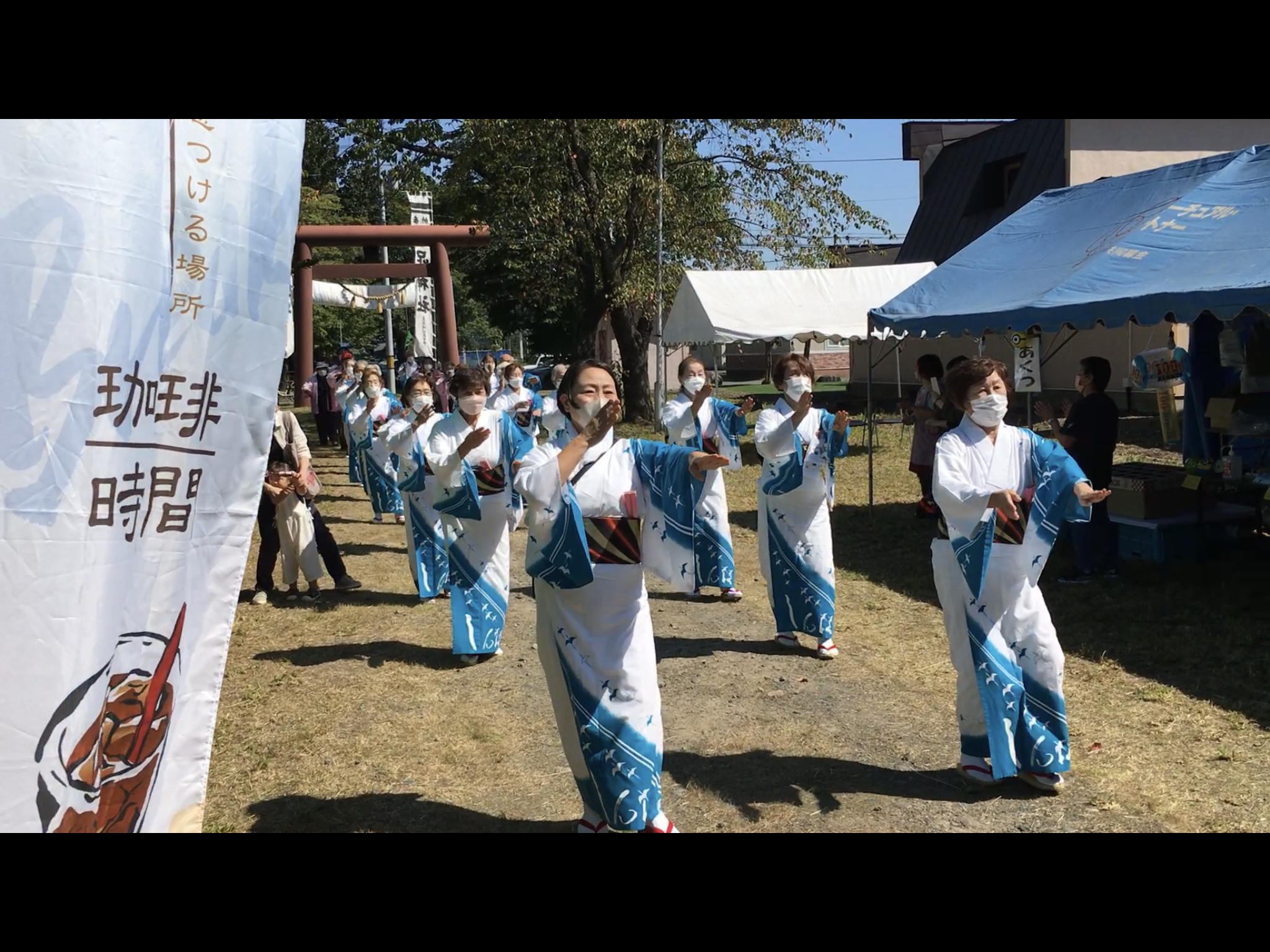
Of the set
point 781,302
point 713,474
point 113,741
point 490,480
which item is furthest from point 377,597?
point 781,302

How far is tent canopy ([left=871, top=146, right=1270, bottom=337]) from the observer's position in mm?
7027

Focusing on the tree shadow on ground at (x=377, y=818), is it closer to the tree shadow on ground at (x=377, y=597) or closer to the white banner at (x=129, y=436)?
the white banner at (x=129, y=436)

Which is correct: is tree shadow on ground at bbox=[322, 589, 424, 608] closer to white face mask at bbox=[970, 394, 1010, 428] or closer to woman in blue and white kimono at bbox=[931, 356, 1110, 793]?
woman in blue and white kimono at bbox=[931, 356, 1110, 793]

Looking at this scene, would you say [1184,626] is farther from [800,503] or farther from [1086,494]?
[1086,494]

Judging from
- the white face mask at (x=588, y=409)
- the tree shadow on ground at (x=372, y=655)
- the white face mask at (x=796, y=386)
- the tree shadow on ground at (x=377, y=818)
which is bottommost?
the tree shadow on ground at (x=377, y=818)

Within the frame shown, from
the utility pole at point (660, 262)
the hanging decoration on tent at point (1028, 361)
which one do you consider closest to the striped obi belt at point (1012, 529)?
the hanging decoration on tent at point (1028, 361)

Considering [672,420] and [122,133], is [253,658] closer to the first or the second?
[672,420]

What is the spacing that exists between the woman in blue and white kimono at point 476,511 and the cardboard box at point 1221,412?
5.91 m

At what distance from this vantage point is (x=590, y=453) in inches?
148

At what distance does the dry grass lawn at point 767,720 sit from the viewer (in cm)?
430

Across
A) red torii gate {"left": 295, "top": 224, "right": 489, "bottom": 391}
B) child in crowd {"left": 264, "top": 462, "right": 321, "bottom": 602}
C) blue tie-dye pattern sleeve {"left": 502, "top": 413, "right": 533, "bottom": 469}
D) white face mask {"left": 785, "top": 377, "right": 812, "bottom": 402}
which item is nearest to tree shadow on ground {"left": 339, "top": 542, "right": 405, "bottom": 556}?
child in crowd {"left": 264, "top": 462, "right": 321, "bottom": 602}

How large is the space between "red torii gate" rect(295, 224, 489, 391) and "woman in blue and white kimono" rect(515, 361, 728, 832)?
15310 millimetres

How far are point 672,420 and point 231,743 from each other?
4021 mm

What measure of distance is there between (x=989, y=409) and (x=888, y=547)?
18.9 feet
